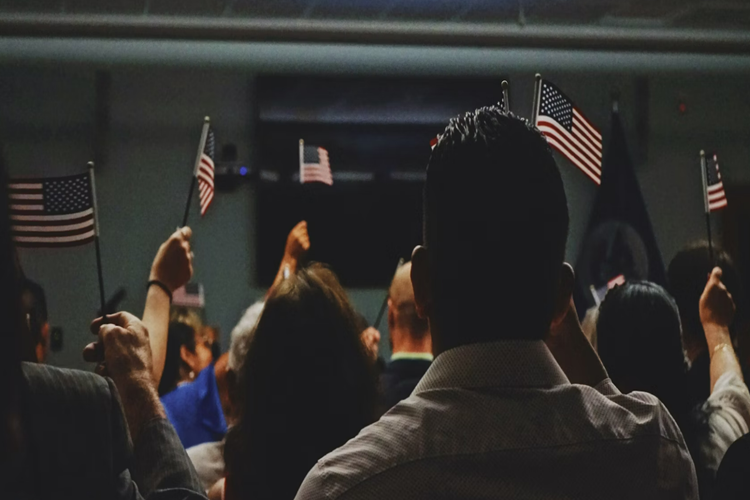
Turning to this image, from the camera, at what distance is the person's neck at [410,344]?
307 centimetres

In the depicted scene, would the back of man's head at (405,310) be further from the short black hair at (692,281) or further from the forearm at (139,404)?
the forearm at (139,404)

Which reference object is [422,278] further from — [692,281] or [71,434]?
[692,281]

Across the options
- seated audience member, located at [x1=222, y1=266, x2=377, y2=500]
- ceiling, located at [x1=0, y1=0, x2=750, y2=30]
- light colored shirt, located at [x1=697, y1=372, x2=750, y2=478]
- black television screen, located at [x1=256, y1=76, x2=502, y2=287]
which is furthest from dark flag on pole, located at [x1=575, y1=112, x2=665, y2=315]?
seated audience member, located at [x1=222, y1=266, x2=377, y2=500]

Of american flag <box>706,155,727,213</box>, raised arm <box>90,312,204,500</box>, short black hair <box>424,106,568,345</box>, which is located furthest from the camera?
american flag <box>706,155,727,213</box>

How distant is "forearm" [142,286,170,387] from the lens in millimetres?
2002

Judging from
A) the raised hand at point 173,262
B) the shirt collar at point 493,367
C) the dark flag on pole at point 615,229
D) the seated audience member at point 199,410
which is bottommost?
the dark flag on pole at point 615,229

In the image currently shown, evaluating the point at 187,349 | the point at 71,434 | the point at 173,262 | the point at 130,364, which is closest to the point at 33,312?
the point at 130,364

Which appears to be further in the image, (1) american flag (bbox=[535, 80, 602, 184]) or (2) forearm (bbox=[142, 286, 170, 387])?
(1) american flag (bbox=[535, 80, 602, 184])

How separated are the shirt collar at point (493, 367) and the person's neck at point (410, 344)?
6.46 feet

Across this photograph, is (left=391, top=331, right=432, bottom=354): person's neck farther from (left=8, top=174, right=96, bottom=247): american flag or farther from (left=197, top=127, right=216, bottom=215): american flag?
(left=197, top=127, right=216, bottom=215): american flag

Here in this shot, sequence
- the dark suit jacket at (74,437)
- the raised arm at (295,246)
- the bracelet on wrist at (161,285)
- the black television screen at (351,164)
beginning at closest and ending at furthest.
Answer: the dark suit jacket at (74,437)
the bracelet on wrist at (161,285)
the raised arm at (295,246)
the black television screen at (351,164)

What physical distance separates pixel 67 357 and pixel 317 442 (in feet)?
18.6

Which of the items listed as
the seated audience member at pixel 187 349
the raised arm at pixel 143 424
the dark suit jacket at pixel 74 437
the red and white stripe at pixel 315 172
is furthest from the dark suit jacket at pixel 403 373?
the red and white stripe at pixel 315 172

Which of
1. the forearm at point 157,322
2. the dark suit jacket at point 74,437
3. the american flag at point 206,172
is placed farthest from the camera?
the american flag at point 206,172
